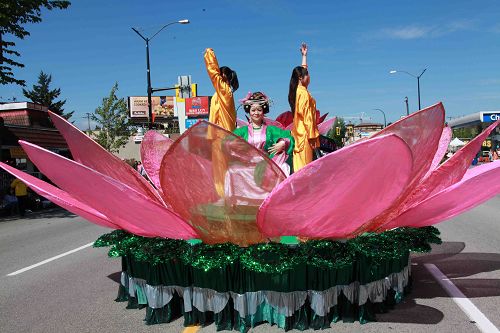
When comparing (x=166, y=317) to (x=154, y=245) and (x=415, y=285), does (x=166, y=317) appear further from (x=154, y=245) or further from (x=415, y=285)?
(x=415, y=285)

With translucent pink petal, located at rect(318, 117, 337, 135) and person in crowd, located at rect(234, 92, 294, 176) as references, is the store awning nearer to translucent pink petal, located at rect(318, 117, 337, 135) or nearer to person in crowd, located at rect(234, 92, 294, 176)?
translucent pink petal, located at rect(318, 117, 337, 135)

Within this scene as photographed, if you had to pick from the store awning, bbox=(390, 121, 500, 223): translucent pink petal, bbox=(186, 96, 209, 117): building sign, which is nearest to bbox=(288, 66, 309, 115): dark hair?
bbox=(390, 121, 500, 223): translucent pink petal

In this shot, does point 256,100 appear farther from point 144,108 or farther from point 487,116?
point 144,108

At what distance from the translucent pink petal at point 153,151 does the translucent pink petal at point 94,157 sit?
1209mm

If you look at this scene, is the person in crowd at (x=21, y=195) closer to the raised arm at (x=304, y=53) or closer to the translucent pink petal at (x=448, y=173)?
the raised arm at (x=304, y=53)

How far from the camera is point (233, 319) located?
390 cm

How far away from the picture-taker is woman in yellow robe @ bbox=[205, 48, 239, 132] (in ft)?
17.6

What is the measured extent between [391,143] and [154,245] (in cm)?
220

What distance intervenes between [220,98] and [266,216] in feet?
7.90

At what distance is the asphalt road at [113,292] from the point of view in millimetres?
4008

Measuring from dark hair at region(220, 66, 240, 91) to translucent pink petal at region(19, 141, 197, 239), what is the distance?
2272 mm

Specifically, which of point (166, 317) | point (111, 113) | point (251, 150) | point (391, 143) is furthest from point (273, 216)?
point (111, 113)

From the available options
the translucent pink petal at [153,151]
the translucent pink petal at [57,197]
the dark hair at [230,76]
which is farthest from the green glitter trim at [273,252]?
the dark hair at [230,76]

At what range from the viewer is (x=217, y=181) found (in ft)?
11.2
